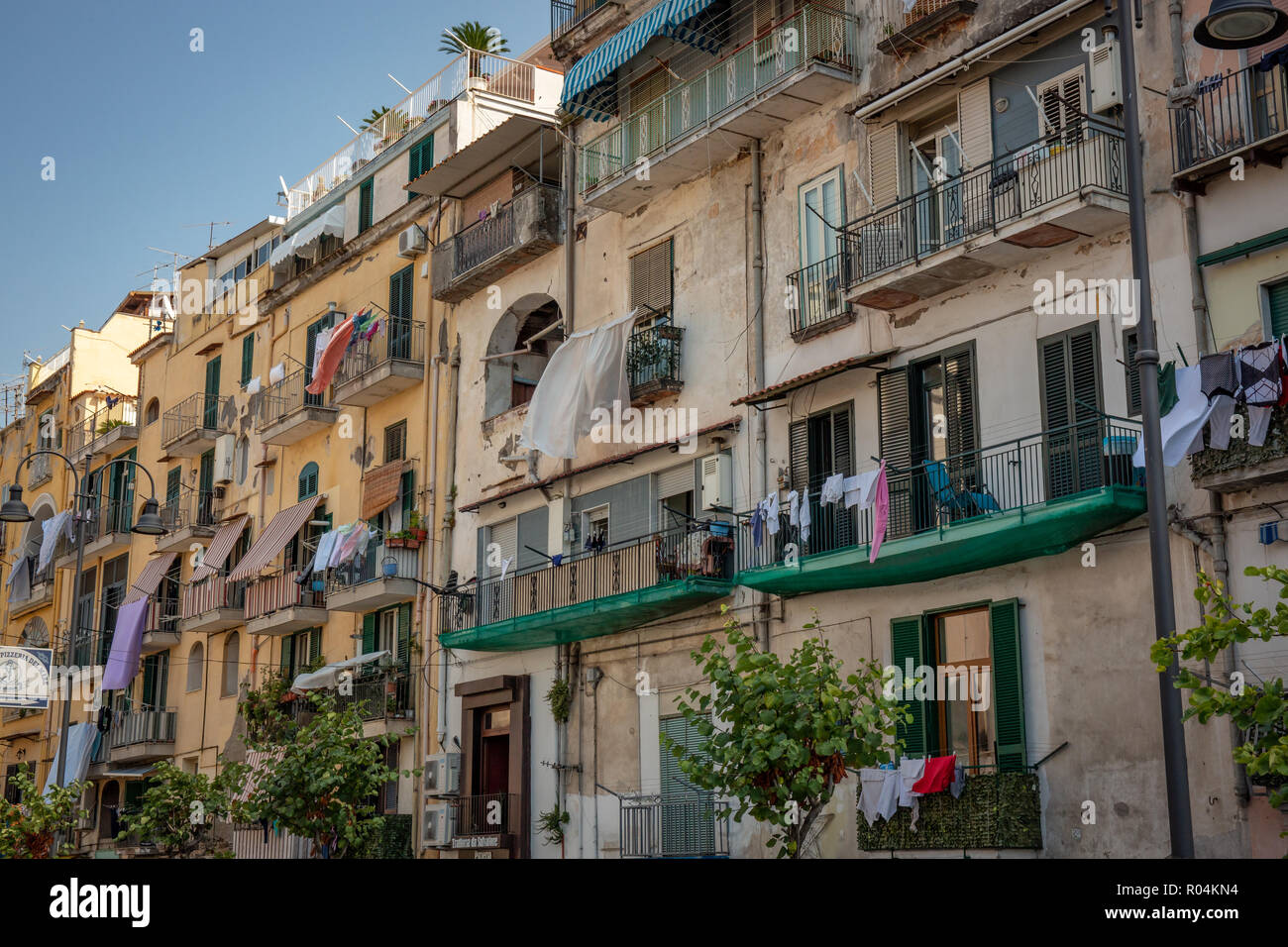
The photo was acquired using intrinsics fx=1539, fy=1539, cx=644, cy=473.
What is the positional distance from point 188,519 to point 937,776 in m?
28.0

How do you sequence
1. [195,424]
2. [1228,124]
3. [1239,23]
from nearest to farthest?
[1239,23]
[1228,124]
[195,424]

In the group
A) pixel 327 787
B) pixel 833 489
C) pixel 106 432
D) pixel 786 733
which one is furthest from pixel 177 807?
pixel 106 432

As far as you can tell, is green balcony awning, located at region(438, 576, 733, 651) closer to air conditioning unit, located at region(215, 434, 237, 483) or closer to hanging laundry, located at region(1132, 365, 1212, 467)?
hanging laundry, located at region(1132, 365, 1212, 467)

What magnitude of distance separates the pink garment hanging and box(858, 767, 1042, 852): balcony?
2908 millimetres

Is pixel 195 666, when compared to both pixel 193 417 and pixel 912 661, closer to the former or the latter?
pixel 193 417

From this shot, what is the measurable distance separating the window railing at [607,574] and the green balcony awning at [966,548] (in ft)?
5.45

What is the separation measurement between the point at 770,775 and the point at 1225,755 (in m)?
4.87

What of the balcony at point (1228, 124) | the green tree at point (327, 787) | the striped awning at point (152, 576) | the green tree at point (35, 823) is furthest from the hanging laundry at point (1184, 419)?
the striped awning at point (152, 576)

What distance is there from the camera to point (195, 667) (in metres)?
40.0

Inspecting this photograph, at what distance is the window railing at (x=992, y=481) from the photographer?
17.3m

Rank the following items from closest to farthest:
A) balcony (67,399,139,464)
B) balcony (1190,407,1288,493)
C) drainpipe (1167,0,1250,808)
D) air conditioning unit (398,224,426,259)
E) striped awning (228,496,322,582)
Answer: balcony (1190,407,1288,493) → drainpipe (1167,0,1250,808) → air conditioning unit (398,224,426,259) → striped awning (228,496,322,582) → balcony (67,399,139,464)

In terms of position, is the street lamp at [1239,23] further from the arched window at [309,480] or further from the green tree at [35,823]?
the arched window at [309,480]

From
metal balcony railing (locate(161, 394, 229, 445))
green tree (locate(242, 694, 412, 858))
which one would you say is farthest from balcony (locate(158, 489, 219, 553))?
green tree (locate(242, 694, 412, 858))

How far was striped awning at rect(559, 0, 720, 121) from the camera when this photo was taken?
960 inches
